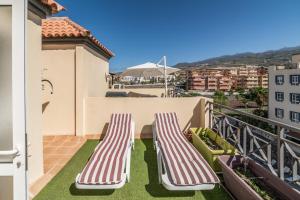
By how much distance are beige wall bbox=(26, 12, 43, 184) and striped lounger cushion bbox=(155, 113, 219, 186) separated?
8.29ft

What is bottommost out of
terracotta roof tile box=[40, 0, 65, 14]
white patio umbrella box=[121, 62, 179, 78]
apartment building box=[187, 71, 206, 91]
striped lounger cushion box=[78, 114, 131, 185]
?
striped lounger cushion box=[78, 114, 131, 185]

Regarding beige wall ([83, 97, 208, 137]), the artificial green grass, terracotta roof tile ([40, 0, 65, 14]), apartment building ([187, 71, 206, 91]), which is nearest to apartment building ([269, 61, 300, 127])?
beige wall ([83, 97, 208, 137])

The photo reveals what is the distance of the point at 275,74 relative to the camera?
59.7 metres

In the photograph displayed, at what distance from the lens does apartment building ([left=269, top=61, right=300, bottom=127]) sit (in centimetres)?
5366

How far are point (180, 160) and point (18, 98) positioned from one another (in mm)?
3491

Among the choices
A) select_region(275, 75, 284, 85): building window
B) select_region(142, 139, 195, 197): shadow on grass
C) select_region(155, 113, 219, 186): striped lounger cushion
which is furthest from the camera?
select_region(275, 75, 284, 85): building window

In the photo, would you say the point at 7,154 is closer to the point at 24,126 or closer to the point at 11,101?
the point at 24,126

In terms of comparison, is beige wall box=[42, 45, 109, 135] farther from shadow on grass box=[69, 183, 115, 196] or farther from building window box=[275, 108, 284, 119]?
building window box=[275, 108, 284, 119]

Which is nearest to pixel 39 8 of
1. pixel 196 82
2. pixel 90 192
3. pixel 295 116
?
pixel 90 192

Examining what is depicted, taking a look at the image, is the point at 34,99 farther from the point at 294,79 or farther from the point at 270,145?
the point at 294,79

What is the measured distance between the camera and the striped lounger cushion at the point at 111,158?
4.46 metres

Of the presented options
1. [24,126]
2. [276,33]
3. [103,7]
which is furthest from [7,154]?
[276,33]

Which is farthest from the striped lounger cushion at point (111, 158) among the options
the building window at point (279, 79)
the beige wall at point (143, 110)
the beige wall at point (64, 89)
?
the building window at point (279, 79)

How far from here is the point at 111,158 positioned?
5441 mm
